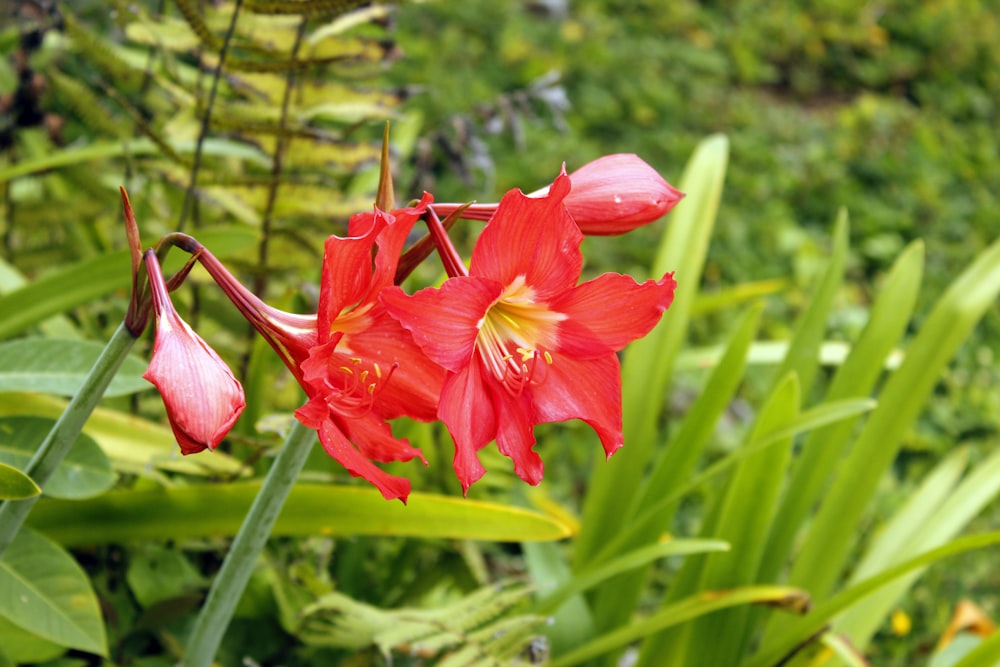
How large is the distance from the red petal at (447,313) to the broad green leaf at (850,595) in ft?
3.02

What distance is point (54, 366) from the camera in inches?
52.5

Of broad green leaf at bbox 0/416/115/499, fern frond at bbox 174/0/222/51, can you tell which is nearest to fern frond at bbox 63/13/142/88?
fern frond at bbox 174/0/222/51

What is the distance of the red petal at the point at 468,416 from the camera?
906 mm

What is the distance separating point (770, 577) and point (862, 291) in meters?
2.75

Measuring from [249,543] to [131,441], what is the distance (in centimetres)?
64

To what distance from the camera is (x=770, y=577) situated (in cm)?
187

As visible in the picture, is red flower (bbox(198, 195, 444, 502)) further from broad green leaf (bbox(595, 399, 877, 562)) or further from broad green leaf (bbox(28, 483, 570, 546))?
broad green leaf (bbox(595, 399, 877, 562))

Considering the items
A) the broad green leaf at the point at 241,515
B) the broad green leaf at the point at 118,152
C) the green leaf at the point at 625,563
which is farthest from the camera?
the broad green leaf at the point at 118,152

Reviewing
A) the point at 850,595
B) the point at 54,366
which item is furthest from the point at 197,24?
the point at 850,595

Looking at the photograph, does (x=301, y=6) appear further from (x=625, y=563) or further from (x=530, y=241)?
(x=625, y=563)

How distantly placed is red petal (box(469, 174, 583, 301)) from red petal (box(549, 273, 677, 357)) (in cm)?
4

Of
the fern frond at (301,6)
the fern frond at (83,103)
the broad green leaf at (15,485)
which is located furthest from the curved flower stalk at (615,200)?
the fern frond at (83,103)

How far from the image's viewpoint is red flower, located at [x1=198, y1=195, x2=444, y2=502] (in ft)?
2.80

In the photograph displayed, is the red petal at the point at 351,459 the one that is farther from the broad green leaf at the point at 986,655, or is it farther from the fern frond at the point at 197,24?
the broad green leaf at the point at 986,655
